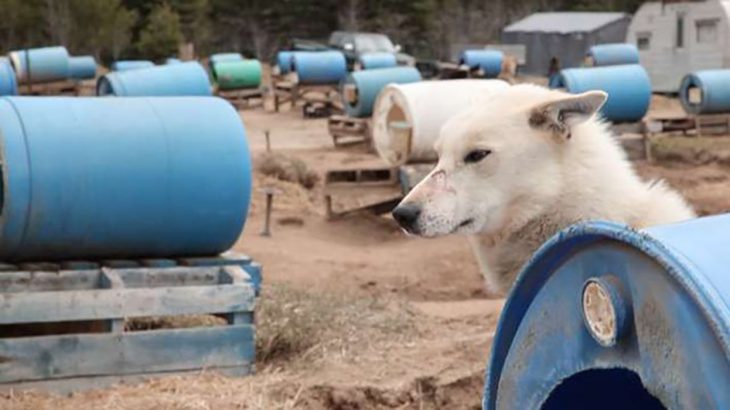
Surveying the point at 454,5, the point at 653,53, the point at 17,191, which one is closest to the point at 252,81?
the point at 653,53

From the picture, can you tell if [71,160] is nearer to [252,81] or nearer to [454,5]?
[252,81]

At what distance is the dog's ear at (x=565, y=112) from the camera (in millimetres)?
3982

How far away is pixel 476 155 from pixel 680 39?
35.0m

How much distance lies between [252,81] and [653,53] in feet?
41.0

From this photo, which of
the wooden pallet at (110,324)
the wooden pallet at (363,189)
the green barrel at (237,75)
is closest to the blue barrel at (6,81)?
the wooden pallet at (363,189)

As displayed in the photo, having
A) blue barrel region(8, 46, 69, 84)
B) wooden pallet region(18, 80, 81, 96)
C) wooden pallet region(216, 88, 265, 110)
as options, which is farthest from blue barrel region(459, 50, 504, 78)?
blue barrel region(8, 46, 69, 84)

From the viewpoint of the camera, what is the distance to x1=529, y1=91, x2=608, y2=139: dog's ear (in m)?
3.98

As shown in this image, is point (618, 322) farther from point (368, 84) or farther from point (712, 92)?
point (712, 92)

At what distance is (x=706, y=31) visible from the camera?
36.8 m

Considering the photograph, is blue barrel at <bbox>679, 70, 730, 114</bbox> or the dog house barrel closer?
the dog house barrel

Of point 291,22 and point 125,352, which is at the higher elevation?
point 125,352

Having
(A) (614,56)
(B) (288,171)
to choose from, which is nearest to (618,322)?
(B) (288,171)

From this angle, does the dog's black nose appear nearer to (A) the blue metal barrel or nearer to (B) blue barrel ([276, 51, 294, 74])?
(A) the blue metal barrel

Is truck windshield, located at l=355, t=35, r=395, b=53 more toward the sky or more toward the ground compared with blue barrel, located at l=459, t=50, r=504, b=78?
more toward the sky
